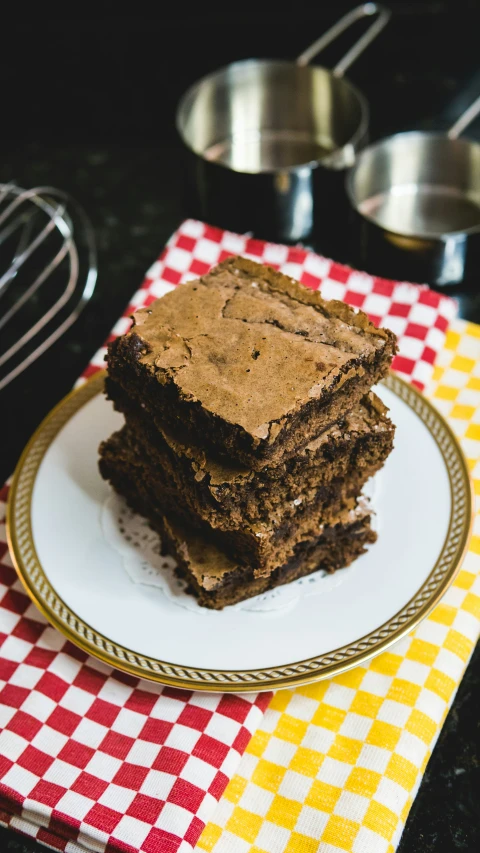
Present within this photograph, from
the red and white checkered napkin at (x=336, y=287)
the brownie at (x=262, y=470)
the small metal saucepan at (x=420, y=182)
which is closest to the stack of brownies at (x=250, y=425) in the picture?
the brownie at (x=262, y=470)

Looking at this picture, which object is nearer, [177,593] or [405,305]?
[177,593]

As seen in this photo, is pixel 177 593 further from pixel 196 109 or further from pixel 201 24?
pixel 201 24

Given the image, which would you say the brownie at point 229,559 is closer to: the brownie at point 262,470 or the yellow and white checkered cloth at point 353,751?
the brownie at point 262,470

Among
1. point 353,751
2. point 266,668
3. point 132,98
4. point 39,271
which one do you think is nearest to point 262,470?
point 266,668

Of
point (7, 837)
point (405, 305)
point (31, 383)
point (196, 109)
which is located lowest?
point (7, 837)

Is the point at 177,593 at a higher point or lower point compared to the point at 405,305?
lower

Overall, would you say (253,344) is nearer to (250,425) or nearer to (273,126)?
(250,425)

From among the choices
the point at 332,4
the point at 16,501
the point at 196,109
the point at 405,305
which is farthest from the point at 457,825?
the point at 332,4
